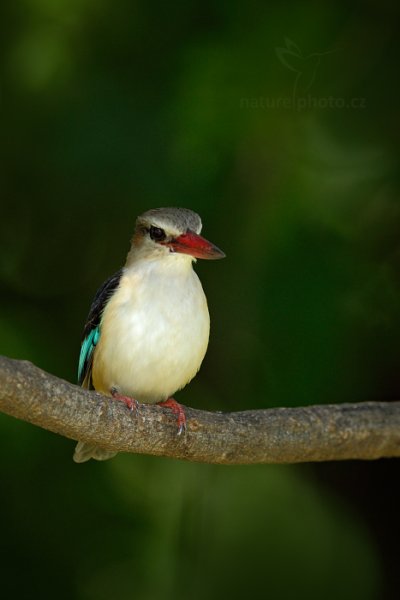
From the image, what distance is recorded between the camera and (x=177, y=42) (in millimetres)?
4141

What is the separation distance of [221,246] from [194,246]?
61 centimetres

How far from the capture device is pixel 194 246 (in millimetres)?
3471

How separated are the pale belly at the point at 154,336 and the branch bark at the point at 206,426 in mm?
209

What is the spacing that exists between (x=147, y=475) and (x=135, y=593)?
450 mm

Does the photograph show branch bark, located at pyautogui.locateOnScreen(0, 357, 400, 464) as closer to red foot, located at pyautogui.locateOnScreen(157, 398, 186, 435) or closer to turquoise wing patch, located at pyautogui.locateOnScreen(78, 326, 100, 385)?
red foot, located at pyautogui.locateOnScreen(157, 398, 186, 435)

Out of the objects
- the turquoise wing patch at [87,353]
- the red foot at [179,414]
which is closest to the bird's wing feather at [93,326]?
the turquoise wing patch at [87,353]

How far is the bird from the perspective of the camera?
3488mm

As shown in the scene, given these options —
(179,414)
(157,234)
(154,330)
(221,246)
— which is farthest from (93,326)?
(221,246)

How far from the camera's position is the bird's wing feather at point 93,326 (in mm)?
3624

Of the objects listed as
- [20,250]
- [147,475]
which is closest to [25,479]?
[147,475]

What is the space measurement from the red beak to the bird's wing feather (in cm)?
24

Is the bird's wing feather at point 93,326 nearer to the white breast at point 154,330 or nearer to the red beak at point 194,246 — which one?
the white breast at point 154,330

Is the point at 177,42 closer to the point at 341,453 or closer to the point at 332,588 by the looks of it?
the point at 341,453
